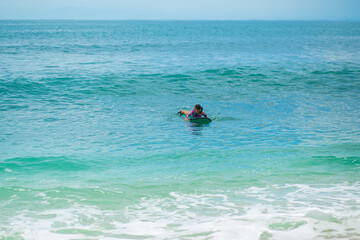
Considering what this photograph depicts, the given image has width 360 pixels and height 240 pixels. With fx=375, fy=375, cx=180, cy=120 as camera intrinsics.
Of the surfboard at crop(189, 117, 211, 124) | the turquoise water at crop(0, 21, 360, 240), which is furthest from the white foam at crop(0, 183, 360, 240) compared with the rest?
the surfboard at crop(189, 117, 211, 124)

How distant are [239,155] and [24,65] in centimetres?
2635

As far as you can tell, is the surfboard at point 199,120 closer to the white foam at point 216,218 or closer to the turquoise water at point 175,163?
the turquoise water at point 175,163

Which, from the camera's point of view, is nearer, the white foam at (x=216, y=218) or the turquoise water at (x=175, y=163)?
the white foam at (x=216, y=218)

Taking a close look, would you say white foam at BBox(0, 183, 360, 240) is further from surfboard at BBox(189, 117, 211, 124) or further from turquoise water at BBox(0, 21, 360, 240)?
surfboard at BBox(189, 117, 211, 124)

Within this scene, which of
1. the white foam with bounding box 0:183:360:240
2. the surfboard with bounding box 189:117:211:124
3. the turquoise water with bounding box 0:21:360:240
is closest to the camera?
the white foam with bounding box 0:183:360:240

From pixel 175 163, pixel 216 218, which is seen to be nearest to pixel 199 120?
pixel 175 163

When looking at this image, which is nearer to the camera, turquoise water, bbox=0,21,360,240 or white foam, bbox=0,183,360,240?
white foam, bbox=0,183,360,240

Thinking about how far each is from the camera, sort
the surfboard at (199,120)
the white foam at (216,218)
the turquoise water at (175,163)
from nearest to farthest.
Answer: the white foam at (216,218)
the turquoise water at (175,163)
the surfboard at (199,120)

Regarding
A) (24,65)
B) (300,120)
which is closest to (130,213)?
(300,120)

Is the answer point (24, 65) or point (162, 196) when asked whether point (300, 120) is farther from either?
point (24, 65)

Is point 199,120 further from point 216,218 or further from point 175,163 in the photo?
point 216,218

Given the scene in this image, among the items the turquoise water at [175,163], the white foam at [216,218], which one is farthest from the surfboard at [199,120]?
the white foam at [216,218]

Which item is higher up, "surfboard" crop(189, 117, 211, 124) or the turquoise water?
"surfboard" crop(189, 117, 211, 124)

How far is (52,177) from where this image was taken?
957cm
